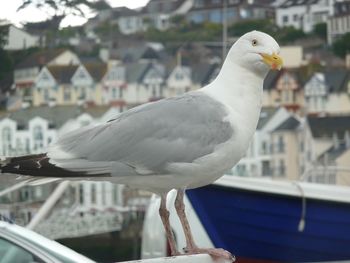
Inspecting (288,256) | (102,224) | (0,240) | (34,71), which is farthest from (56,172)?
(34,71)

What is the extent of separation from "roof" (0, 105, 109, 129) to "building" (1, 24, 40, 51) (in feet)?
4.69

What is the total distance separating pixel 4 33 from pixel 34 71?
5.25m

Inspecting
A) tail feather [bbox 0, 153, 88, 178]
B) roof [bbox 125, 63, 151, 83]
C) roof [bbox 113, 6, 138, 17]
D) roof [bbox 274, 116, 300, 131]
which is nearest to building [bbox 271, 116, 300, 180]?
roof [bbox 274, 116, 300, 131]

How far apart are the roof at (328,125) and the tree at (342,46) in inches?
79.7

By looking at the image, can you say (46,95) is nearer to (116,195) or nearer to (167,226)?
(116,195)

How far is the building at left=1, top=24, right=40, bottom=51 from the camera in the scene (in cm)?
1905

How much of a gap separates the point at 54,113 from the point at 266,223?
14.2 metres

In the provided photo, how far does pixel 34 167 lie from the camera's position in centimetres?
345

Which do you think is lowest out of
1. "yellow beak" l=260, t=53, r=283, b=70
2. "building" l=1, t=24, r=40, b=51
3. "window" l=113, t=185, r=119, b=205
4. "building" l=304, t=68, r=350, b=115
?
"window" l=113, t=185, r=119, b=205

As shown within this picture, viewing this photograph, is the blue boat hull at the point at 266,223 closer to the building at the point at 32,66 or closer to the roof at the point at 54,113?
the roof at the point at 54,113

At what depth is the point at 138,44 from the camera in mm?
26328

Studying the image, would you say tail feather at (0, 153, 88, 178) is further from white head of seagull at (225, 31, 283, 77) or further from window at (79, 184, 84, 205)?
window at (79, 184, 84, 205)

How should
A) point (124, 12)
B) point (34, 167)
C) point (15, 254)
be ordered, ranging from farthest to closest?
point (124, 12) < point (15, 254) < point (34, 167)

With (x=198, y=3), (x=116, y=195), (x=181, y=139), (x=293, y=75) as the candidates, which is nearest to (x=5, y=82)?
(x=116, y=195)
